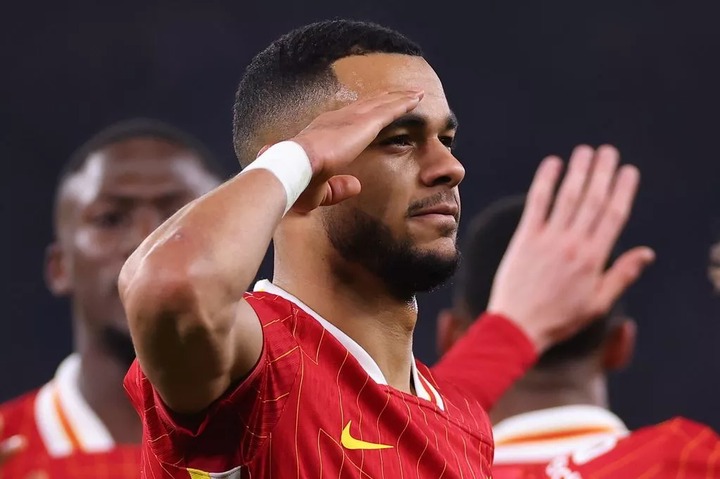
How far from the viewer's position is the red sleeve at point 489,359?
2482 mm

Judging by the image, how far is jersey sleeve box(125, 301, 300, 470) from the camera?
4.67ft

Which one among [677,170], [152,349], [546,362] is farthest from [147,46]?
[152,349]

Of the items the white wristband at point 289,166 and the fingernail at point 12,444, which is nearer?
the white wristband at point 289,166

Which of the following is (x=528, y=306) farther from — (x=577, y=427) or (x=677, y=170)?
(x=677, y=170)

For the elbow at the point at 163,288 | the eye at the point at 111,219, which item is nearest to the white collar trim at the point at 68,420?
the eye at the point at 111,219

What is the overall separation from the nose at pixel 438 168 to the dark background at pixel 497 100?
146 inches

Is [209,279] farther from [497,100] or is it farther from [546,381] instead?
[497,100]

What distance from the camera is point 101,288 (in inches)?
140

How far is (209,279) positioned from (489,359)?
1.32 m

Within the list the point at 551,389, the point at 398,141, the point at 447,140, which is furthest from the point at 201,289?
the point at 551,389

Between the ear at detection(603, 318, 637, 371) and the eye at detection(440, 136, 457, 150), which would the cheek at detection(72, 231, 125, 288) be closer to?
the ear at detection(603, 318, 637, 371)

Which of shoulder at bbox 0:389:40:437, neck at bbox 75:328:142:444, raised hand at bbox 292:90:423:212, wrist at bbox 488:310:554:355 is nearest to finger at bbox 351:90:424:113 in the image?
raised hand at bbox 292:90:423:212

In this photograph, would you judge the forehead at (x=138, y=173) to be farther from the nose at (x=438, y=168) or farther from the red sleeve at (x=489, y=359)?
the nose at (x=438, y=168)

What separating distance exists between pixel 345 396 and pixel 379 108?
37 cm
